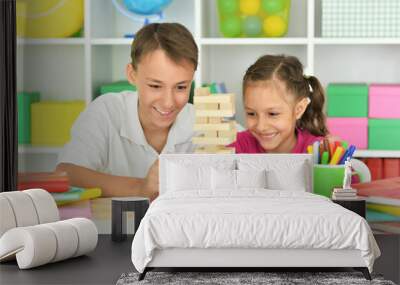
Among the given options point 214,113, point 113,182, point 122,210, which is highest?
point 214,113

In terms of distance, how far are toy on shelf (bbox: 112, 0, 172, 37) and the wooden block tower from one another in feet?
2.27

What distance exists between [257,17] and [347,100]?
0.92 metres

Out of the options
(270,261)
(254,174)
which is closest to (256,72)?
(254,174)

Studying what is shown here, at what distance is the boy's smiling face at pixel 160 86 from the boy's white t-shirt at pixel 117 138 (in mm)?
61

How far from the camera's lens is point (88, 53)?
6621 mm

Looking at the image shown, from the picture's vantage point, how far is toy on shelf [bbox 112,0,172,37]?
259 inches

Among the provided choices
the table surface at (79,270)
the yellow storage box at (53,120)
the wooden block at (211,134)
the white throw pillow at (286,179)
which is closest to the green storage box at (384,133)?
the white throw pillow at (286,179)

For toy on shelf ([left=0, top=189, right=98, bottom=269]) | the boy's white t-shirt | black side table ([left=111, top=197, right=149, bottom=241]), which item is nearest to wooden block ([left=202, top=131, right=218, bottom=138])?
the boy's white t-shirt

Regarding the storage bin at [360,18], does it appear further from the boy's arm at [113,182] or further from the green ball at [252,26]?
the boy's arm at [113,182]

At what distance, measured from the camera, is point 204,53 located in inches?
260

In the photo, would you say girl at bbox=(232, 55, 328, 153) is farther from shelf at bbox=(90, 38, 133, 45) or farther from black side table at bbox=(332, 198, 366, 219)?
shelf at bbox=(90, 38, 133, 45)

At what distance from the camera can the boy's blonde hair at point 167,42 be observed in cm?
654

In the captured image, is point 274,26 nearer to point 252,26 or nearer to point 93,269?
point 252,26

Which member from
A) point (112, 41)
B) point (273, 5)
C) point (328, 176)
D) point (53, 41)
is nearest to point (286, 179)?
point (328, 176)
